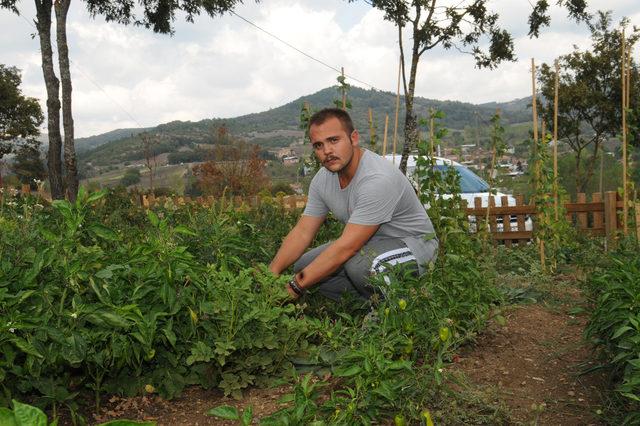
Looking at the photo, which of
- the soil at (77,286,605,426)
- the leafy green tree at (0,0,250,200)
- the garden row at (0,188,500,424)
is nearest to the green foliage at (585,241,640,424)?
the soil at (77,286,605,426)

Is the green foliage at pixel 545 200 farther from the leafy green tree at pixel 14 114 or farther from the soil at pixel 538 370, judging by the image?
the leafy green tree at pixel 14 114

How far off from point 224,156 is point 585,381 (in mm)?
32046

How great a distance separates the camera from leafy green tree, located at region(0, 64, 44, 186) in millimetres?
33188

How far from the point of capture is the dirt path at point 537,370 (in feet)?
9.04

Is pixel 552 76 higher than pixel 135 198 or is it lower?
higher

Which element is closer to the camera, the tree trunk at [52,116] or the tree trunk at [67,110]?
the tree trunk at [67,110]

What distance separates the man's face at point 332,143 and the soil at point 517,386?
4.10 feet

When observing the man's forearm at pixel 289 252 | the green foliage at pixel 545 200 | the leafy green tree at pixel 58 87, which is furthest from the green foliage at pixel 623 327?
the leafy green tree at pixel 58 87

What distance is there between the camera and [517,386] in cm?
302

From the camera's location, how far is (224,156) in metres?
34.3

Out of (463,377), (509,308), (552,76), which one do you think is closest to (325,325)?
(463,377)

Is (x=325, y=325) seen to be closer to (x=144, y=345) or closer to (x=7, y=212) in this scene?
(x=144, y=345)

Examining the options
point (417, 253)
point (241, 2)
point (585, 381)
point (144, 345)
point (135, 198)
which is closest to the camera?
point (144, 345)

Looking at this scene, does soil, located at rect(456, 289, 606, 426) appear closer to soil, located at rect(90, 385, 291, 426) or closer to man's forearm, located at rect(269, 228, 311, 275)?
soil, located at rect(90, 385, 291, 426)
